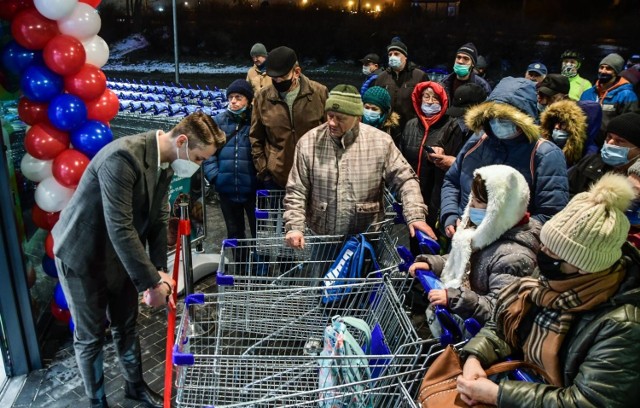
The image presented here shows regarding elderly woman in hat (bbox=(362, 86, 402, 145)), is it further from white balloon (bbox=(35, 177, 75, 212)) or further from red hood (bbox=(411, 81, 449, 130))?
white balloon (bbox=(35, 177, 75, 212))

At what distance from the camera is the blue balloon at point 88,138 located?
3.33 metres

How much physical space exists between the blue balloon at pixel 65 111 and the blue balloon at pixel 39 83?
0.06 metres

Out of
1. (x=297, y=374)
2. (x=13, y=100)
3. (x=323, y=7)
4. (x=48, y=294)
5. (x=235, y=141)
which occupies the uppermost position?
(x=323, y=7)

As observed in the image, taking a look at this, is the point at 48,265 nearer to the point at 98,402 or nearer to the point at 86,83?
the point at 98,402

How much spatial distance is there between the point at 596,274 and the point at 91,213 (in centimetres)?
223

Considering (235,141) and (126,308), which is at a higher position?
(235,141)

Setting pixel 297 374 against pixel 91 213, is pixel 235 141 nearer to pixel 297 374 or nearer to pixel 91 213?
pixel 91 213

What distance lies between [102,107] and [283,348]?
217 cm

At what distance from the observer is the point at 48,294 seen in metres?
3.80

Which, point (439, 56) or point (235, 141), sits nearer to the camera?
point (235, 141)

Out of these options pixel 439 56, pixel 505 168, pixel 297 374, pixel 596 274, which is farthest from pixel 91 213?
pixel 439 56

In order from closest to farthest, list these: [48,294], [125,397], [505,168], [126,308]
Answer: [505,168] → [126,308] → [125,397] → [48,294]

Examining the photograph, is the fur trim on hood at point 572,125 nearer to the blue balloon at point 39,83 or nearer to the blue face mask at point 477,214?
the blue face mask at point 477,214

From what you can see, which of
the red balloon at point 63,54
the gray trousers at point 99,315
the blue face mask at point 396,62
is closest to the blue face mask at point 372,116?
the blue face mask at point 396,62
